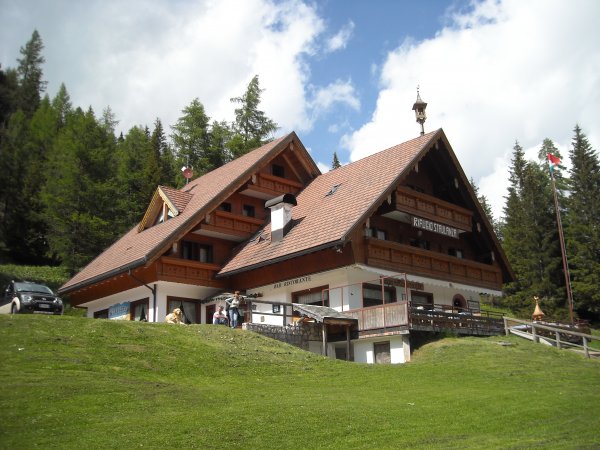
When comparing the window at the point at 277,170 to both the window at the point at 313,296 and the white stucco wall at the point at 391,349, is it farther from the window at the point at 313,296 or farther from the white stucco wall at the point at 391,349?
the white stucco wall at the point at 391,349

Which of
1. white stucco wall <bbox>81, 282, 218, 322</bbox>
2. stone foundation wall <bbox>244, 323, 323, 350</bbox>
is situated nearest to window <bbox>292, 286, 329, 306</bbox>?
stone foundation wall <bbox>244, 323, 323, 350</bbox>

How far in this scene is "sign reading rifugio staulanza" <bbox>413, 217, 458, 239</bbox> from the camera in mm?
32438

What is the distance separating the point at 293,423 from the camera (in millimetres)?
13375

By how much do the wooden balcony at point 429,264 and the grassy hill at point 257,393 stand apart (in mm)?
6257

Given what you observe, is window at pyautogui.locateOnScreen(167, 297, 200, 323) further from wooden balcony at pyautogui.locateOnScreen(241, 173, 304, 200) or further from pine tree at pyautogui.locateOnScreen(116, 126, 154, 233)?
pine tree at pyautogui.locateOnScreen(116, 126, 154, 233)

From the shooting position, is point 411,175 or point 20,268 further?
point 20,268

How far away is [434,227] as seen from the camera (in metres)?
33.4

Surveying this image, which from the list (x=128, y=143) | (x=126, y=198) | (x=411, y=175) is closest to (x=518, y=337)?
(x=411, y=175)

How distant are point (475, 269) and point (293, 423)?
2381cm

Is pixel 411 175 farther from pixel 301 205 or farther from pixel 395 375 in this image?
pixel 395 375

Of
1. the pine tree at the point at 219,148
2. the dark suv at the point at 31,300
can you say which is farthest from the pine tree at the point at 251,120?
the dark suv at the point at 31,300

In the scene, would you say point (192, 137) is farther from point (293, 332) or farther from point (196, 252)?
point (293, 332)

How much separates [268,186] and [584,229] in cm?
3416

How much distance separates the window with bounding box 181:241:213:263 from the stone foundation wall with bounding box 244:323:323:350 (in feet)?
32.1
